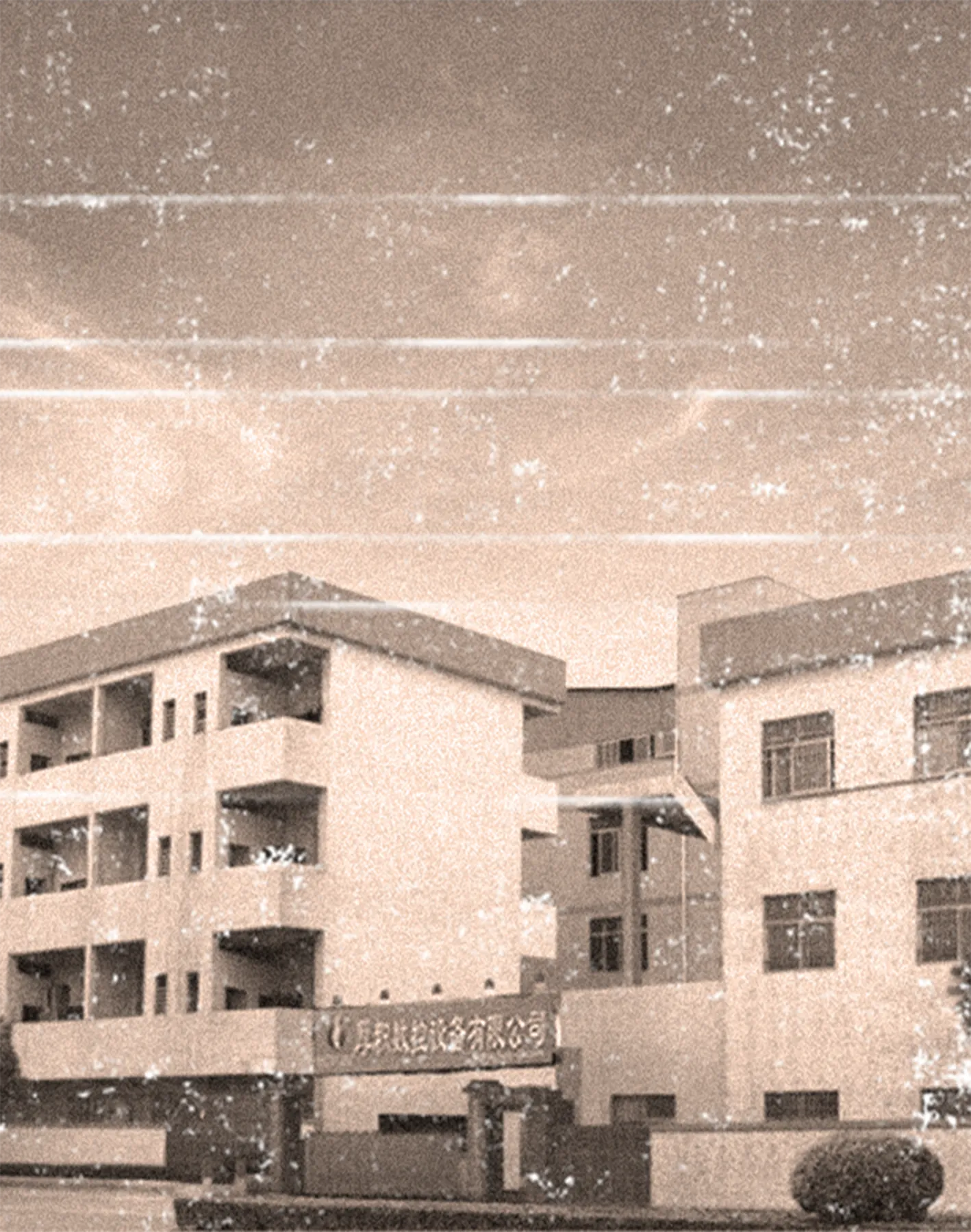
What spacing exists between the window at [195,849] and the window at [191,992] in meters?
2.12

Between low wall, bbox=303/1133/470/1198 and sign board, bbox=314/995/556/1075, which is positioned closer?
sign board, bbox=314/995/556/1075

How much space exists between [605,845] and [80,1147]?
50.8 feet

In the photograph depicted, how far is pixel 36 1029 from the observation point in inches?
1684

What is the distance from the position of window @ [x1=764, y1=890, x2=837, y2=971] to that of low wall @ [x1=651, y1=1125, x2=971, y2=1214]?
517cm

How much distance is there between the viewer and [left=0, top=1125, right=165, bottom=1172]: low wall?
40.3m

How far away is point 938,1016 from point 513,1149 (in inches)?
253

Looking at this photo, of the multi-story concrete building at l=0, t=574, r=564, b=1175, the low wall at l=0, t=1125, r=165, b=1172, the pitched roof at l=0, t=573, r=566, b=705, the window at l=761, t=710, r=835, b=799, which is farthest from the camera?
the pitched roof at l=0, t=573, r=566, b=705

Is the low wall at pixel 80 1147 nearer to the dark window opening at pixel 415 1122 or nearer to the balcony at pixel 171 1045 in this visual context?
the balcony at pixel 171 1045

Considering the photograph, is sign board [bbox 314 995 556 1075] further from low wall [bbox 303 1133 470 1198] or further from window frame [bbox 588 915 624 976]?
window frame [bbox 588 915 624 976]

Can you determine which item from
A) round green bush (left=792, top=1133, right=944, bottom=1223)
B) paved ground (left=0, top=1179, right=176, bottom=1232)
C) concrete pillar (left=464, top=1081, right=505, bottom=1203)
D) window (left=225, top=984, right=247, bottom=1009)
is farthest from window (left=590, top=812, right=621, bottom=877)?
round green bush (left=792, top=1133, right=944, bottom=1223)

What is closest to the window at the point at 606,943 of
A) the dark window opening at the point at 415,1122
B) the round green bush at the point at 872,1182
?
the dark window opening at the point at 415,1122

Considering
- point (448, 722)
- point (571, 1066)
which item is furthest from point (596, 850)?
point (571, 1066)

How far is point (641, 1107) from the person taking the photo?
34.8m

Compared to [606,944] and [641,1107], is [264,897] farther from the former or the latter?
[606,944]
